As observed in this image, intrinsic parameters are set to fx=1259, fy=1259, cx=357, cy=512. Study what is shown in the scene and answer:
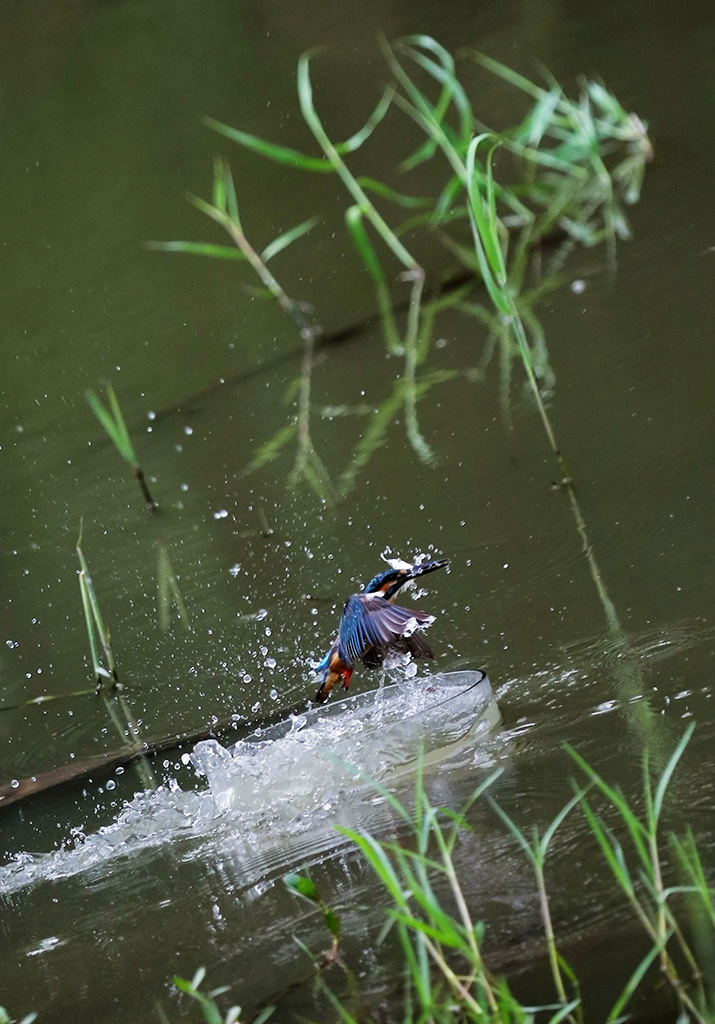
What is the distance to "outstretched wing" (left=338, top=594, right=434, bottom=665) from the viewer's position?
1991mm

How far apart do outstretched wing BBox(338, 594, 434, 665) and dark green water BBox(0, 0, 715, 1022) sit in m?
0.24

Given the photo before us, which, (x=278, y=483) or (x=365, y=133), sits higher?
(x=365, y=133)

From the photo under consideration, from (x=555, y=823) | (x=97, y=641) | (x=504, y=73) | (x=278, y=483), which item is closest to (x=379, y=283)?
(x=278, y=483)

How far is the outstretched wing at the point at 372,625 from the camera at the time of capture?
6.53 feet

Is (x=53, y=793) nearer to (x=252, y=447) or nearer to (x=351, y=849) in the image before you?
(x=351, y=849)

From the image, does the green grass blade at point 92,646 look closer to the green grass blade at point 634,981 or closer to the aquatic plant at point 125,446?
the aquatic plant at point 125,446

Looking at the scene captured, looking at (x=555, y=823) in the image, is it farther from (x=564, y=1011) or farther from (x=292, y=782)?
(x=292, y=782)

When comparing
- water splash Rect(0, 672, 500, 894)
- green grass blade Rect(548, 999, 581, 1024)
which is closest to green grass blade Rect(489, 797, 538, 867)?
green grass blade Rect(548, 999, 581, 1024)

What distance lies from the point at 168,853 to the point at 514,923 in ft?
2.62

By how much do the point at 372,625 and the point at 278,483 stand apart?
4.26 ft

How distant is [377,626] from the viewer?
2008 millimetres

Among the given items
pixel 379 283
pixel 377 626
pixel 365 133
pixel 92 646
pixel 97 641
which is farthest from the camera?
pixel 379 283

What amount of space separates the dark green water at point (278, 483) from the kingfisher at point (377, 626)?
220 mm

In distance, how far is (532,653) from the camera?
7.43 ft
